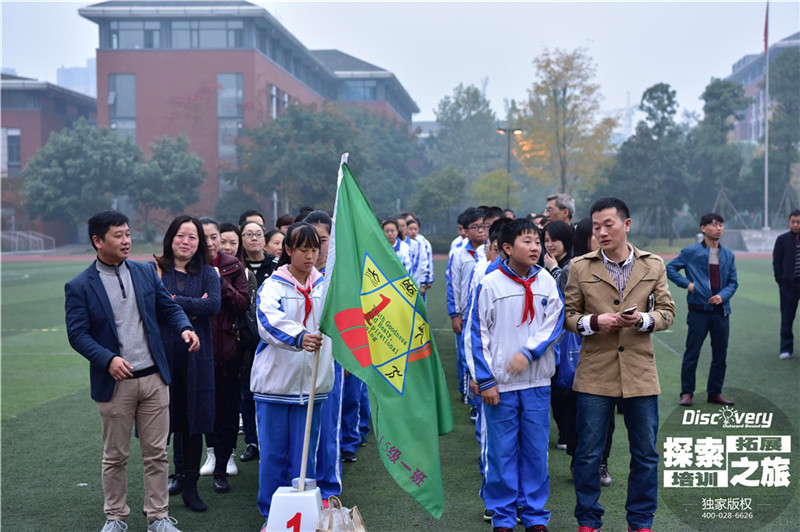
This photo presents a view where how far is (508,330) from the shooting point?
4.50 meters

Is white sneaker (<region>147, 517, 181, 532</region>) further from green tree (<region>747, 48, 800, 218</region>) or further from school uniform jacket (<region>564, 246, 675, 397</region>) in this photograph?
green tree (<region>747, 48, 800, 218</region>)

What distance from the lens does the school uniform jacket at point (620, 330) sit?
13.8 feet

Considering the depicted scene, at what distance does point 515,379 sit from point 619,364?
0.60m

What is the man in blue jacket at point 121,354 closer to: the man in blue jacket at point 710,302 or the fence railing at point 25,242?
the man in blue jacket at point 710,302

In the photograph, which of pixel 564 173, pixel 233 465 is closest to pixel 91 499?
pixel 233 465

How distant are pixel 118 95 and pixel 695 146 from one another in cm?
4038

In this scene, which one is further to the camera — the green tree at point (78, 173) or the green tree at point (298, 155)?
the green tree at point (78, 173)

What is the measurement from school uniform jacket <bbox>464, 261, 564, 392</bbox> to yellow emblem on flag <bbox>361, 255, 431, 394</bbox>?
0.52m

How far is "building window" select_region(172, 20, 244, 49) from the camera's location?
52.3m

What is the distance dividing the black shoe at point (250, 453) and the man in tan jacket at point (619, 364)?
2981mm

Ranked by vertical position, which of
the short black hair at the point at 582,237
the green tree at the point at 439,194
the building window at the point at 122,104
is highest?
the building window at the point at 122,104

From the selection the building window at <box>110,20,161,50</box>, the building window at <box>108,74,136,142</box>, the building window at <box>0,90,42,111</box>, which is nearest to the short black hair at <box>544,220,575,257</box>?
the building window at <box>108,74,136,142</box>

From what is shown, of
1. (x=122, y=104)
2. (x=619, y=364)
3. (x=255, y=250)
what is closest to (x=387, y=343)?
(x=619, y=364)

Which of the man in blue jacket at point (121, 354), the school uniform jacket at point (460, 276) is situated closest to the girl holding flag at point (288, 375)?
the man in blue jacket at point (121, 354)
